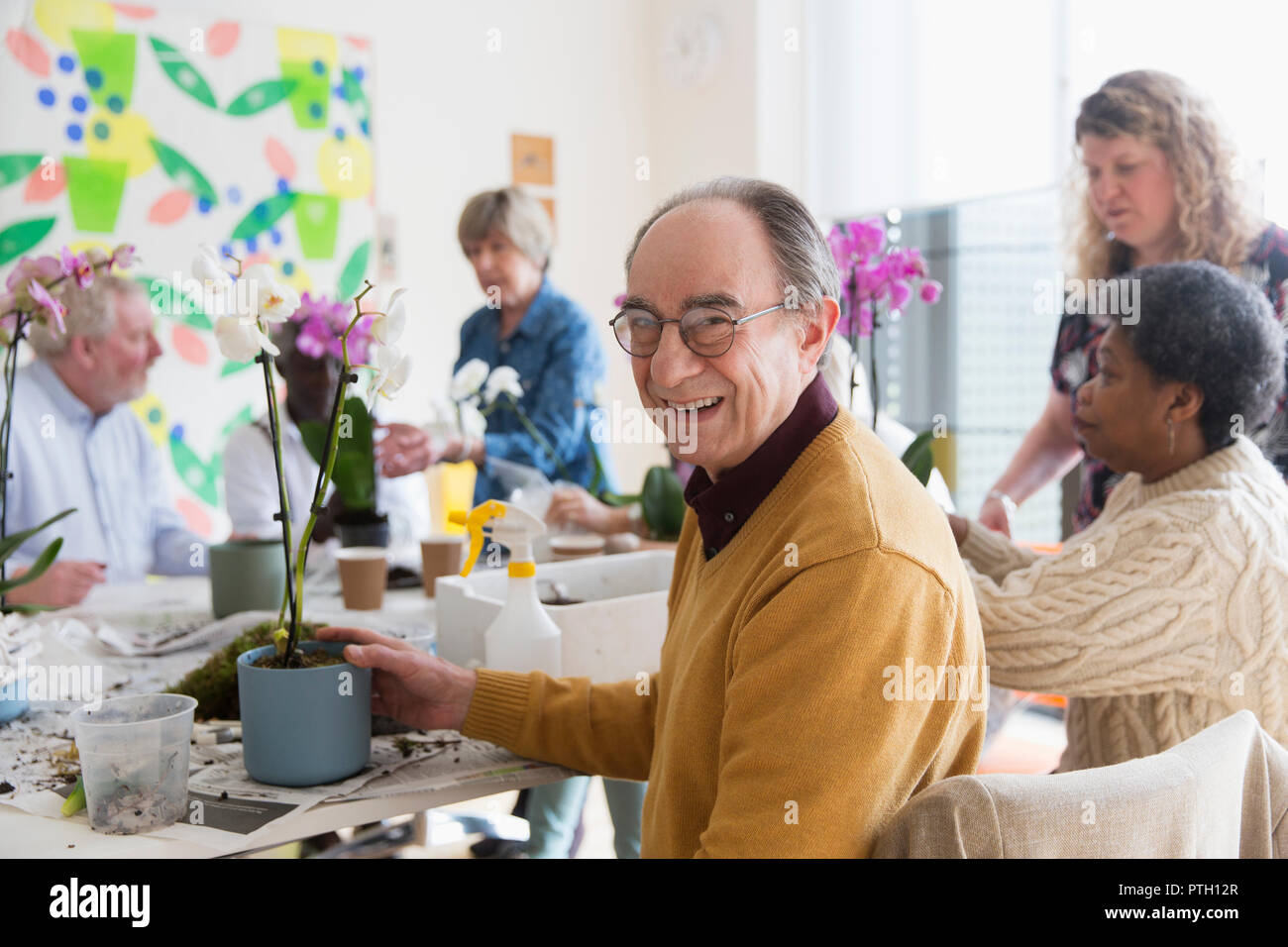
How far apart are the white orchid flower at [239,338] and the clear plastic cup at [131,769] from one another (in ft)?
1.20

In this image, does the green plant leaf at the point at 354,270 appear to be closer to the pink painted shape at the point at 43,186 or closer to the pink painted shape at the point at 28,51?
the pink painted shape at the point at 43,186

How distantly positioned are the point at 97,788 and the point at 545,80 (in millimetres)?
4228

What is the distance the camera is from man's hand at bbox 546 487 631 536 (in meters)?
2.18

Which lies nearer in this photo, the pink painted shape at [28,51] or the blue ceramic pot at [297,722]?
the blue ceramic pot at [297,722]

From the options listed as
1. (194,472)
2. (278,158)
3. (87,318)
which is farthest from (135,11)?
(87,318)

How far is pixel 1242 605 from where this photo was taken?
1.36 m

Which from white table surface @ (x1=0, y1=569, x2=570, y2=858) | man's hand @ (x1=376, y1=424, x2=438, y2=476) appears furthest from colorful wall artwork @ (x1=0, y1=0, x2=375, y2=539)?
white table surface @ (x1=0, y1=569, x2=570, y2=858)

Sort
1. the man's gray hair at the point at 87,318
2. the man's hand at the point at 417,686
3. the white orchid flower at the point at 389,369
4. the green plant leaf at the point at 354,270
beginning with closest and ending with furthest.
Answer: the white orchid flower at the point at 389,369 < the man's hand at the point at 417,686 < the man's gray hair at the point at 87,318 < the green plant leaf at the point at 354,270

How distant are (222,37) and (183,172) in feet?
1.76

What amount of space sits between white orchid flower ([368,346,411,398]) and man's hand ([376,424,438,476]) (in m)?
1.09

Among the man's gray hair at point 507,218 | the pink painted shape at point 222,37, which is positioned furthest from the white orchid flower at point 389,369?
the pink painted shape at point 222,37

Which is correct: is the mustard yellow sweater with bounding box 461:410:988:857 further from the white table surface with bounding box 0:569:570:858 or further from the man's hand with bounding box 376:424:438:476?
the man's hand with bounding box 376:424:438:476

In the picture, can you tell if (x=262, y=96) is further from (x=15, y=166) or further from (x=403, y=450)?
(x=403, y=450)

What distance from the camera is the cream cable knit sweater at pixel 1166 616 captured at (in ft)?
4.45
